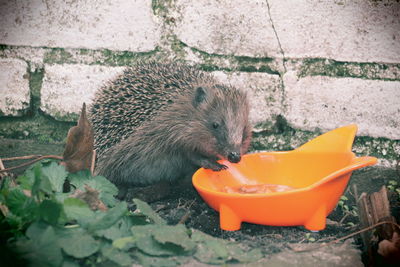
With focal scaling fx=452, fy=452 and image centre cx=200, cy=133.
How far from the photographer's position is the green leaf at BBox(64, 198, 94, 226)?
1.98 metres

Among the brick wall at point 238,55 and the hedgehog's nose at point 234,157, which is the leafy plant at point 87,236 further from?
the brick wall at point 238,55

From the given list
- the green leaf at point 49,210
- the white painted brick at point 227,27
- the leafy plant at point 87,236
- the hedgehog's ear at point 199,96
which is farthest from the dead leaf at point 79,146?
the white painted brick at point 227,27

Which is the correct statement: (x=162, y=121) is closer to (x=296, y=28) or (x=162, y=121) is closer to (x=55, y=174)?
(x=55, y=174)

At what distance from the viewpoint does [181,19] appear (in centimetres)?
322

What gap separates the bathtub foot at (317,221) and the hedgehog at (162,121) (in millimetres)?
713

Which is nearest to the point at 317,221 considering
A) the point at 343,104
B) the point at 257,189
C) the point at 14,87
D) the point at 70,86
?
the point at 257,189

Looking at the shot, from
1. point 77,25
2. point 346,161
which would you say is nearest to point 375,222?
point 346,161

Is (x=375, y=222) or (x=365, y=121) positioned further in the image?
(x=365, y=121)

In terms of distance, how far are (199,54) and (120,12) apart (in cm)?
66

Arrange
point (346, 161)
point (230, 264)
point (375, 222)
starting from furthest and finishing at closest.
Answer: point (346, 161) → point (375, 222) → point (230, 264)

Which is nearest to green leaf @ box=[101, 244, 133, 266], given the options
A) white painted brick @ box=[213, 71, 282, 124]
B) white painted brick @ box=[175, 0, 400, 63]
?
white painted brick @ box=[213, 71, 282, 124]

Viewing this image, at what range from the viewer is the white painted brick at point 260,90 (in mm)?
3176

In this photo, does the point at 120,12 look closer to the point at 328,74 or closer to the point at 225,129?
the point at 225,129

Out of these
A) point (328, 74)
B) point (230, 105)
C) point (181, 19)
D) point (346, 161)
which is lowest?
point (346, 161)
